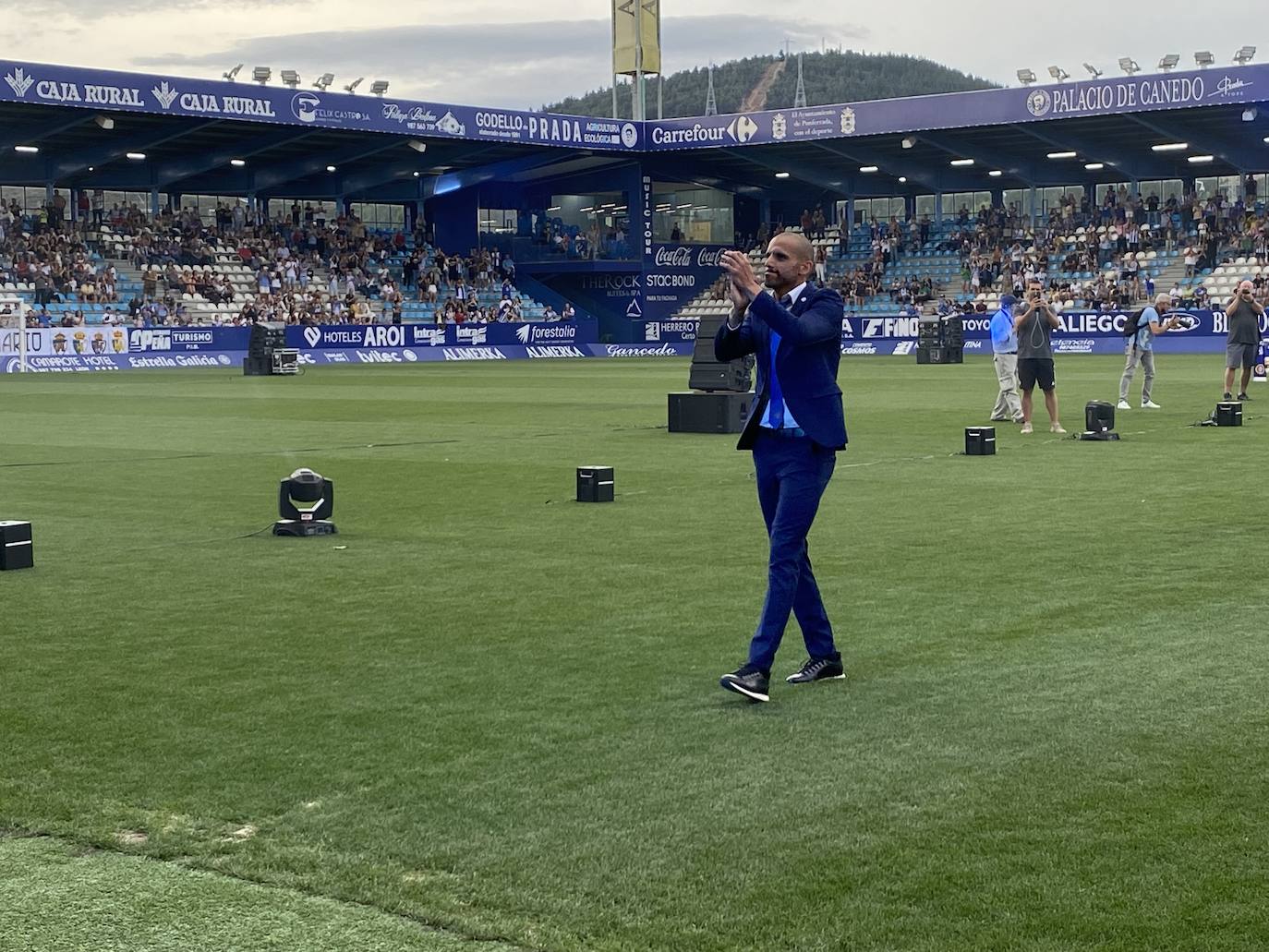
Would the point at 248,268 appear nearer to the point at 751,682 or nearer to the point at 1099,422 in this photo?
the point at 1099,422

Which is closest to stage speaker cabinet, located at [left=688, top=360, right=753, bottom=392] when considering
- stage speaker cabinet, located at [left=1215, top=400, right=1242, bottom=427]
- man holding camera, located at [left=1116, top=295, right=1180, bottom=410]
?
man holding camera, located at [left=1116, top=295, right=1180, bottom=410]

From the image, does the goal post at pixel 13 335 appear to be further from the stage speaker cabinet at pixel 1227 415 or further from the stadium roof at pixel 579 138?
the stage speaker cabinet at pixel 1227 415

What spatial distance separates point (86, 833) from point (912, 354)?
52650mm

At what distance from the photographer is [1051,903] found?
4.80 m

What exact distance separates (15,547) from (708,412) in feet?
42.9

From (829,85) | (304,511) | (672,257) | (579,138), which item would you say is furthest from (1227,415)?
(829,85)

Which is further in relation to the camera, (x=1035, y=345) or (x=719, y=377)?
(x=719, y=377)

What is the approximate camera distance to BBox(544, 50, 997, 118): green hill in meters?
163

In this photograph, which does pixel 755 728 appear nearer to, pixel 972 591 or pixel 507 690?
pixel 507 690

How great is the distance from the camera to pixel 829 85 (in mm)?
167500

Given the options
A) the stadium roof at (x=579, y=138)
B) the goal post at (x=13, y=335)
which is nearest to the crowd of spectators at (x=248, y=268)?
the goal post at (x=13, y=335)

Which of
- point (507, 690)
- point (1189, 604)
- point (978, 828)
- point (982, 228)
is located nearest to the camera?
point (978, 828)

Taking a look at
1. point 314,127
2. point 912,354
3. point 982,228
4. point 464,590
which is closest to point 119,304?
point 314,127

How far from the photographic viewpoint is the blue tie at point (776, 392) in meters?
7.46
